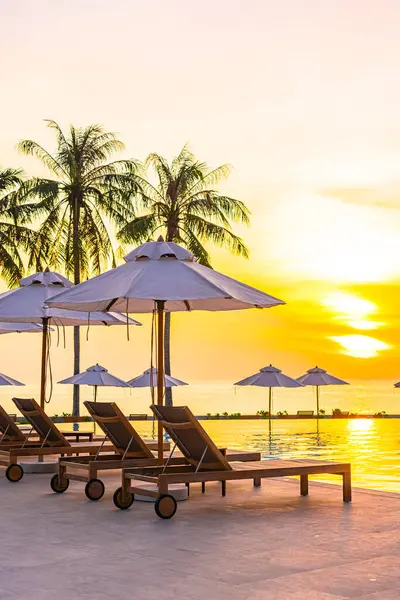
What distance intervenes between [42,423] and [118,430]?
2.08m

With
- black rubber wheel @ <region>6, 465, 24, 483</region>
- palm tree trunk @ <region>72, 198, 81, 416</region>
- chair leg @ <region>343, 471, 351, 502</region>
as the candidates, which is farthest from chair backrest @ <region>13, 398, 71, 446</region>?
palm tree trunk @ <region>72, 198, 81, 416</region>

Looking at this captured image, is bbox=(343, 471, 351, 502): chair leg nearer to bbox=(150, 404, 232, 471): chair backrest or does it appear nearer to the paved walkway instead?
the paved walkway

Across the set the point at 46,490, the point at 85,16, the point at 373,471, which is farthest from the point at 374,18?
the point at 46,490

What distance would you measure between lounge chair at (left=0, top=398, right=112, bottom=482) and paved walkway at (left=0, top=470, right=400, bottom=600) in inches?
53.6

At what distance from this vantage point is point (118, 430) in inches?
376

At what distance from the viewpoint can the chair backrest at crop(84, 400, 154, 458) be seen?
9.31 meters

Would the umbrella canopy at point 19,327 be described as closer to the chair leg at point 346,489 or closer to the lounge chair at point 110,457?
the lounge chair at point 110,457

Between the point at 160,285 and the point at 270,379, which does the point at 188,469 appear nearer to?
the point at 160,285

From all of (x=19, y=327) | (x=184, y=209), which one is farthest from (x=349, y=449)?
(x=184, y=209)

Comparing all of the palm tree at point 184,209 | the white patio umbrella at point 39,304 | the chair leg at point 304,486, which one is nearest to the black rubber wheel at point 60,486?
the chair leg at point 304,486

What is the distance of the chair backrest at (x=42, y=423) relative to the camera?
36.6 feet

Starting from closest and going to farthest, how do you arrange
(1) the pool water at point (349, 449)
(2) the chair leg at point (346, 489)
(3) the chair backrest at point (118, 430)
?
(2) the chair leg at point (346, 489) < (3) the chair backrest at point (118, 430) < (1) the pool water at point (349, 449)

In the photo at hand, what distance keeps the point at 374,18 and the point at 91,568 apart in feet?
46.9

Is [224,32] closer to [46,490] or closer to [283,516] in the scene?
[46,490]
